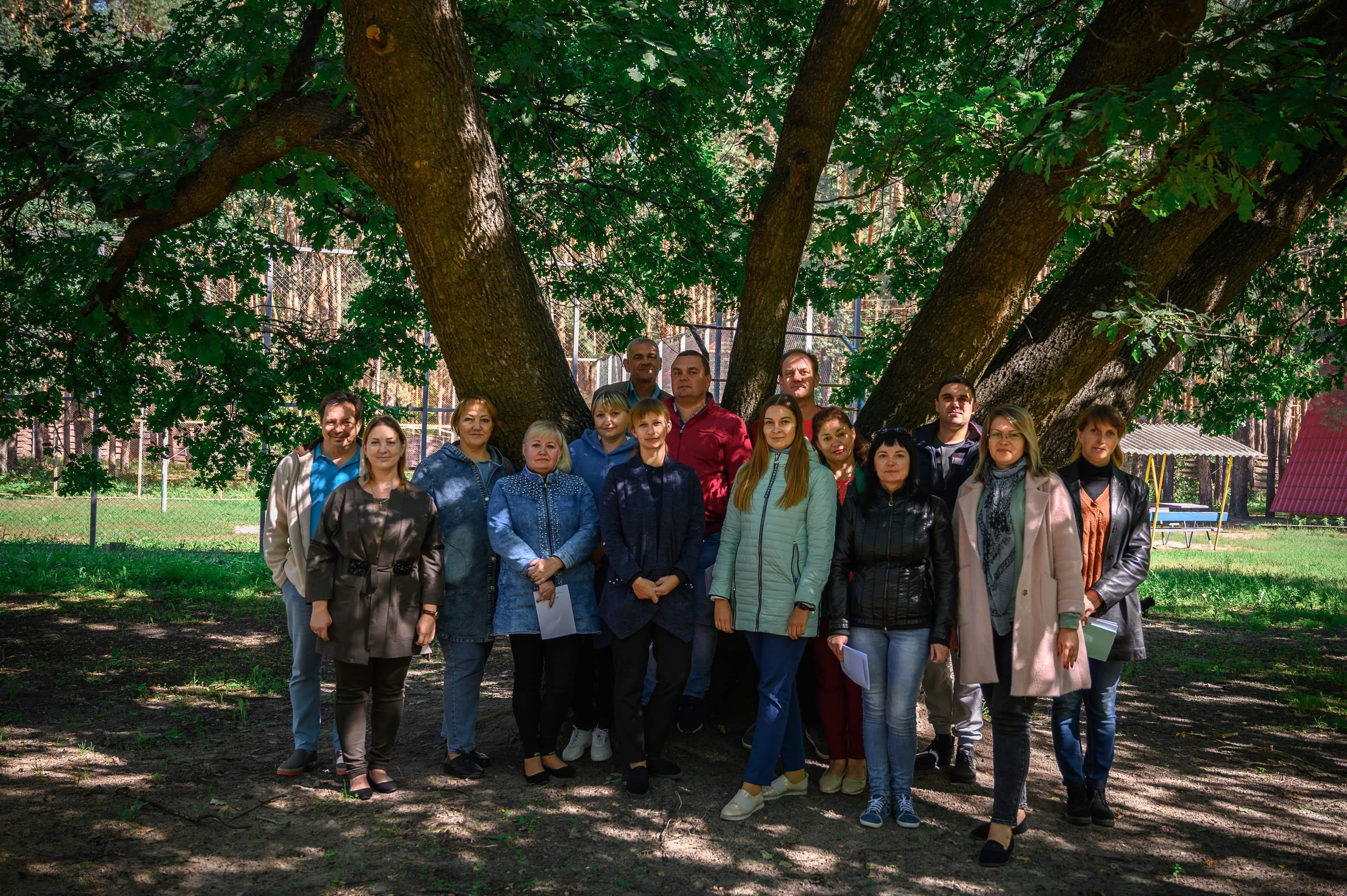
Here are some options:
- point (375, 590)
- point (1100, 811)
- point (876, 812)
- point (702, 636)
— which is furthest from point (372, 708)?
point (1100, 811)

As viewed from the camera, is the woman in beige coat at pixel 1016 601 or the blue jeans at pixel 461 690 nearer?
the woman in beige coat at pixel 1016 601

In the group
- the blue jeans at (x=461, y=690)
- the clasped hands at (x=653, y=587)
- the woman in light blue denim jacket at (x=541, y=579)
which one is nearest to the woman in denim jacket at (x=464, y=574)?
the blue jeans at (x=461, y=690)

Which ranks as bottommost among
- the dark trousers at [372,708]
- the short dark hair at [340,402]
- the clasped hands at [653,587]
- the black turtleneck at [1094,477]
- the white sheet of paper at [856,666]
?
the dark trousers at [372,708]

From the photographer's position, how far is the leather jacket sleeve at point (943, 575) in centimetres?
426

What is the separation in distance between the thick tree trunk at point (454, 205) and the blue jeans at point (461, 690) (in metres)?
1.02

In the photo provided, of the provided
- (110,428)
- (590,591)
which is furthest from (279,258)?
(590,591)

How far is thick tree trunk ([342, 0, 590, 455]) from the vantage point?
4.54 m

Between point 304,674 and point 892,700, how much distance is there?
280cm

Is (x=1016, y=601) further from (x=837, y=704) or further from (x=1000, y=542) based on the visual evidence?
(x=837, y=704)

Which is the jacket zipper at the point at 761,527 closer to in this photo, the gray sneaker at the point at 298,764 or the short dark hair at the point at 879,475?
the short dark hair at the point at 879,475

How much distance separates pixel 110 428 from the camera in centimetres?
858

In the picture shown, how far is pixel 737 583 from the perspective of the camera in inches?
A: 176

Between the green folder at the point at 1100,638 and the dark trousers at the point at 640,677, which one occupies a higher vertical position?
the green folder at the point at 1100,638

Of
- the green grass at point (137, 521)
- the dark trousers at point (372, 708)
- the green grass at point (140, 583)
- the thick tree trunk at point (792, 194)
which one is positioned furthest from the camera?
the green grass at point (137, 521)
